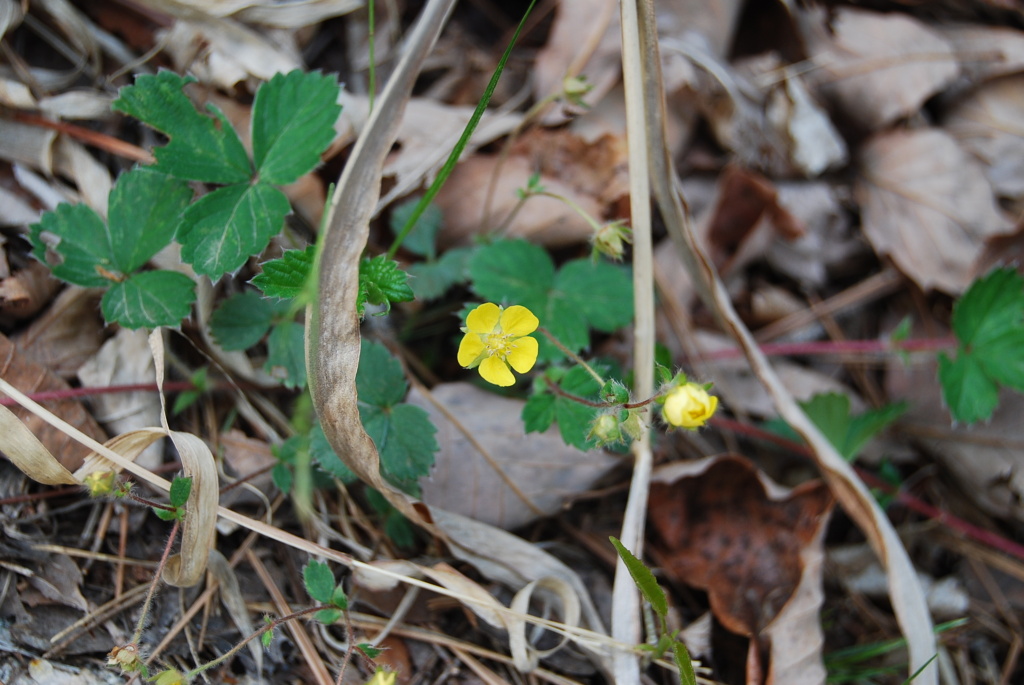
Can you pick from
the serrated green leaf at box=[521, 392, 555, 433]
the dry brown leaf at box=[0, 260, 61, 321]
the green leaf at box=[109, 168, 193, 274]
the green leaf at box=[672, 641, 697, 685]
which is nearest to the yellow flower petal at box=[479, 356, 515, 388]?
the serrated green leaf at box=[521, 392, 555, 433]

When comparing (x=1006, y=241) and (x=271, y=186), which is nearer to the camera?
(x=271, y=186)

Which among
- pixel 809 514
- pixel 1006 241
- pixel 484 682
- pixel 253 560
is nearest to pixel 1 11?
pixel 253 560

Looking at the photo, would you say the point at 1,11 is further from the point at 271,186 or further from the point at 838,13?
the point at 838,13

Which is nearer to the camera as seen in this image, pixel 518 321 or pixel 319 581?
pixel 319 581

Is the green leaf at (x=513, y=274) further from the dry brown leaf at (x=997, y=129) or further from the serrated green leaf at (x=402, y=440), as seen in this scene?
the dry brown leaf at (x=997, y=129)

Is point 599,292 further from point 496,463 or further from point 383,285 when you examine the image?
point 383,285

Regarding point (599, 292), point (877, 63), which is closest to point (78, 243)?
point (599, 292)
